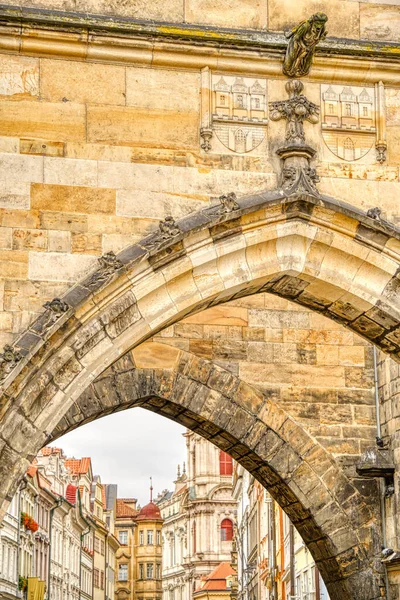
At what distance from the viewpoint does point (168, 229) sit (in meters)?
8.52

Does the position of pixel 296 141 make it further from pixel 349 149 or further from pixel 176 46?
pixel 176 46

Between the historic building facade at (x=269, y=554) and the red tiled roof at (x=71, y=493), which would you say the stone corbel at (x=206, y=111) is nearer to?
the historic building facade at (x=269, y=554)

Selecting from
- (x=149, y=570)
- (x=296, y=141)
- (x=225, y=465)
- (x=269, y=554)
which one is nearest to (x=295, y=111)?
(x=296, y=141)

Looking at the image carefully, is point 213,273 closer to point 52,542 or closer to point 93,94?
point 93,94

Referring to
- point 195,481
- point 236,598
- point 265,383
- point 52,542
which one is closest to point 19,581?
point 52,542

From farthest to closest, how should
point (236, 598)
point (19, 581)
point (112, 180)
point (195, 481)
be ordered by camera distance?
point (195, 481), point (236, 598), point (19, 581), point (112, 180)

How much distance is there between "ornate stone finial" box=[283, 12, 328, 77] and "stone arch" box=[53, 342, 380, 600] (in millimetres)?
4253

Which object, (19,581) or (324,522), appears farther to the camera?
(19,581)

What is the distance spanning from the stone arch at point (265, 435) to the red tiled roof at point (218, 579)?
50.0m

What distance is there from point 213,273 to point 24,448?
1.71 meters

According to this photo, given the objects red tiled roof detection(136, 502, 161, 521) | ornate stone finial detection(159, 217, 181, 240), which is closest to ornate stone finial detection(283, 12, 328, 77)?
ornate stone finial detection(159, 217, 181, 240)

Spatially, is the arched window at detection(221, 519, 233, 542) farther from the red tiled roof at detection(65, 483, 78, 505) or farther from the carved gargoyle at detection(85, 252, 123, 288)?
the carved gargoyle at detection(85, 252, 123, 288)

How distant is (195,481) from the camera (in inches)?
2813

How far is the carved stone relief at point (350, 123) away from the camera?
9.08 metres
